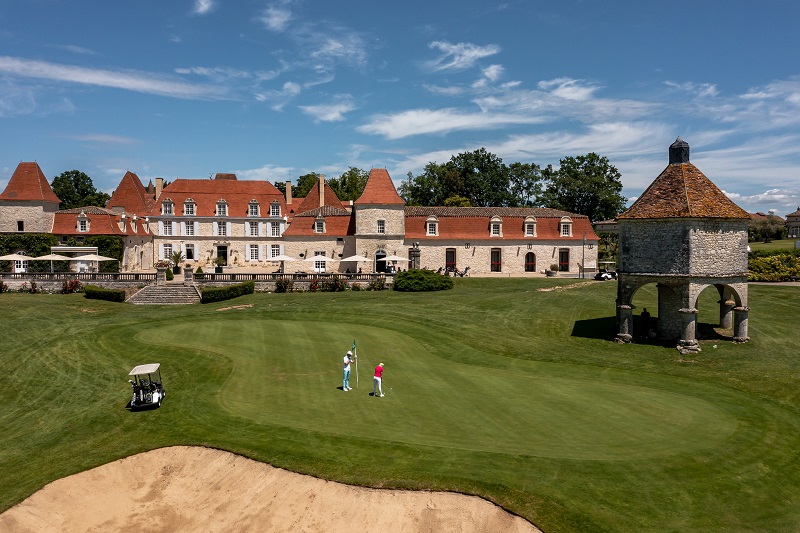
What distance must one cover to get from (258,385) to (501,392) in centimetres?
947

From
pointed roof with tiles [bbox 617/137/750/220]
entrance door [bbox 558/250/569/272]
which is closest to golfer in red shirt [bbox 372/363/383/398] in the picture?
pointed roof with tiles [bbox 617/137/750/220]

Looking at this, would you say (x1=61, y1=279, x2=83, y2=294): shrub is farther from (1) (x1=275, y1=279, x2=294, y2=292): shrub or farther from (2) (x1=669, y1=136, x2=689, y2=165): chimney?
(2) (x1=669, y1=136, x2=689, y2=165): chimney

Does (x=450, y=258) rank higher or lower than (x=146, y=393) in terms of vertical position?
higher

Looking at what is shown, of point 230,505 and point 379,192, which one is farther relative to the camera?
point 379,192

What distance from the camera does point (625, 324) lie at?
103 ft

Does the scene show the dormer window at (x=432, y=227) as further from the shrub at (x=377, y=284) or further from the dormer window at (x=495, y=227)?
the shrub at (x=377, y=284)

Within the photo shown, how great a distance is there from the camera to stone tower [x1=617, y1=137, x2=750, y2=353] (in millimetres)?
28938

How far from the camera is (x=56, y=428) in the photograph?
1920cm

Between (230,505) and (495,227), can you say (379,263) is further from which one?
(230,505)

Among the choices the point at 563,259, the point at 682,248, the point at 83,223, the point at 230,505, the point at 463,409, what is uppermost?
the point at 83,223

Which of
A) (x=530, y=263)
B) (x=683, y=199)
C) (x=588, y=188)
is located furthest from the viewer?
(x=588, y=188)

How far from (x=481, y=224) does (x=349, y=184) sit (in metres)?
49.2

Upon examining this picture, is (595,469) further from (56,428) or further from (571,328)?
(571,328)

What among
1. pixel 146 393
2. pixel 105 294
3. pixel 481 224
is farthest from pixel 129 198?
pixel 146 393
